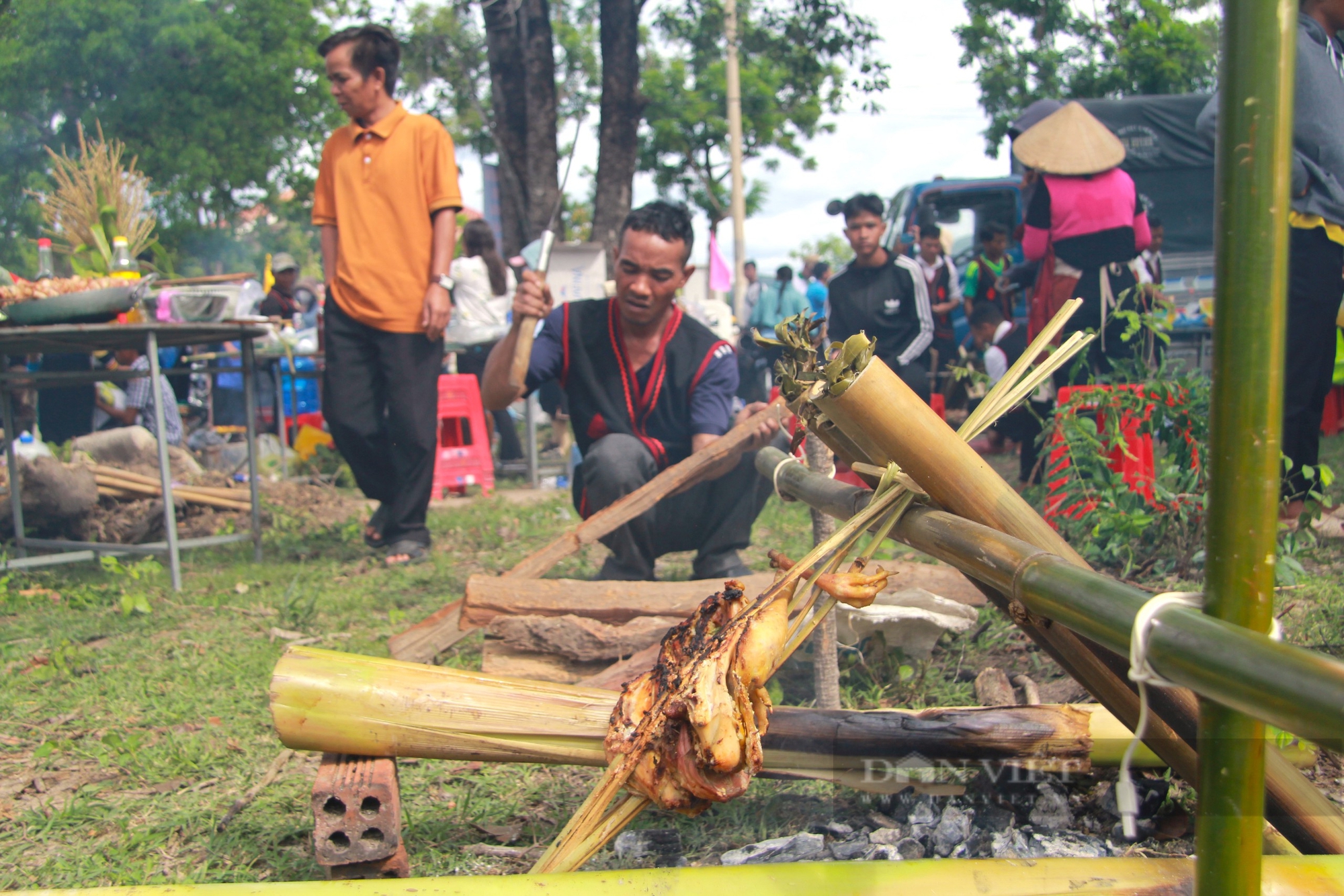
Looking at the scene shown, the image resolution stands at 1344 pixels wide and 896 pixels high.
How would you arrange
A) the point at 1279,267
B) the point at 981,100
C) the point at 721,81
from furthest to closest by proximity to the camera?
the point at 721,81 < the point at 981,100 < the point at 1279,267

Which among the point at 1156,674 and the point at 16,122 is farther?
the point at 16,122

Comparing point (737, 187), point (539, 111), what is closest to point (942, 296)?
point (539, 111)

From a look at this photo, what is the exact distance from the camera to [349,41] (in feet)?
13.1

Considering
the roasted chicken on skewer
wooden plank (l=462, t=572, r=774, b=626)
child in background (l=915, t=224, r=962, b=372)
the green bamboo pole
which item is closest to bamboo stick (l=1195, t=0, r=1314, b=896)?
the green bamboo pole

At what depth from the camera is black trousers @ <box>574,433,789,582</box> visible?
127 inches

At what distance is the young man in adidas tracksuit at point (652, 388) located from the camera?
328cm

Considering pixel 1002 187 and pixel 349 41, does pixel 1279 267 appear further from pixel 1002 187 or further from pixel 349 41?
pixel 1002 187

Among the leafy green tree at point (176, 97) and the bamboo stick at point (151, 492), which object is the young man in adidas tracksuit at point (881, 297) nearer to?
the bamboo stick at point (151, 492)

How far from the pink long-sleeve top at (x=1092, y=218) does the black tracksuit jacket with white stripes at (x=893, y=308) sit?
89cm

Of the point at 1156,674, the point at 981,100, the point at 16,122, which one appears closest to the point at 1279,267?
the point at 1156,674

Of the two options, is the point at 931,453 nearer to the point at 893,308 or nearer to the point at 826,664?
the point at 826,664

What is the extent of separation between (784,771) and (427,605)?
221 cm

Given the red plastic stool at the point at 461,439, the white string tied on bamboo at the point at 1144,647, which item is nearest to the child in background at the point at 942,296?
the red plastic stool at the point at 461,439

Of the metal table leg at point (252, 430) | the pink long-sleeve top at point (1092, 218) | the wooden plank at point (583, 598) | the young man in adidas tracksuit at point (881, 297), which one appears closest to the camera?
the wooden plank at point (583, 598)
